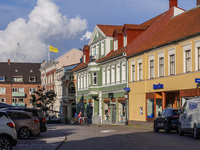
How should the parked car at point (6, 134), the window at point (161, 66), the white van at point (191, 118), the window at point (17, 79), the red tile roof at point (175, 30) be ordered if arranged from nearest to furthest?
the parked car at point (6, 134)
the white van at point (191, 118)
the red tile roof at point (175, 30)
the window at point (161, 66)
the window at point (17, 79)

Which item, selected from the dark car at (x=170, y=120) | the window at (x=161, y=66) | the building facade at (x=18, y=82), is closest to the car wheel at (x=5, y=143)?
the dark car at (x=170, y=120)

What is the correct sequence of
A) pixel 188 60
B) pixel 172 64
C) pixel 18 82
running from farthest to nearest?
pixel 18 82
pixel 172 64
pixel 188 60

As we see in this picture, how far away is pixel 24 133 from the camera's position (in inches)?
933

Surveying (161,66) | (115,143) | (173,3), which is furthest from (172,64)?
(115,143)

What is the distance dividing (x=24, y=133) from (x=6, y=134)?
8.68 meters

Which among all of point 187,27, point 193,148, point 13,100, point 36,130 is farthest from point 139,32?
point 13,100

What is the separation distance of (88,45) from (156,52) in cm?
2725

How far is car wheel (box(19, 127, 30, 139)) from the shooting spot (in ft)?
77.3

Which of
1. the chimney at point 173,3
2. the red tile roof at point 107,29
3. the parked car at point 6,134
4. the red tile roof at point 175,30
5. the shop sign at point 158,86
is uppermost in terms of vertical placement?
the chimney at point 173,3

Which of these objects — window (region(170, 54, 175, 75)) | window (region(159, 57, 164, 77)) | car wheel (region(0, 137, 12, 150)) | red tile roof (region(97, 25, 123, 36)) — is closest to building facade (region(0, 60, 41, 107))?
red tile roof (region(97, 25, 123, 36))

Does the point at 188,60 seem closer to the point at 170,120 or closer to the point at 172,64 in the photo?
the point at 172,64

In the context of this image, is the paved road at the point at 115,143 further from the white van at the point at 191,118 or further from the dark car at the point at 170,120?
the dark car at the point at 170,120

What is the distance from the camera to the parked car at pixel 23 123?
2338 cm

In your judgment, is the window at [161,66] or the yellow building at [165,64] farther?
the window at [161,66]
